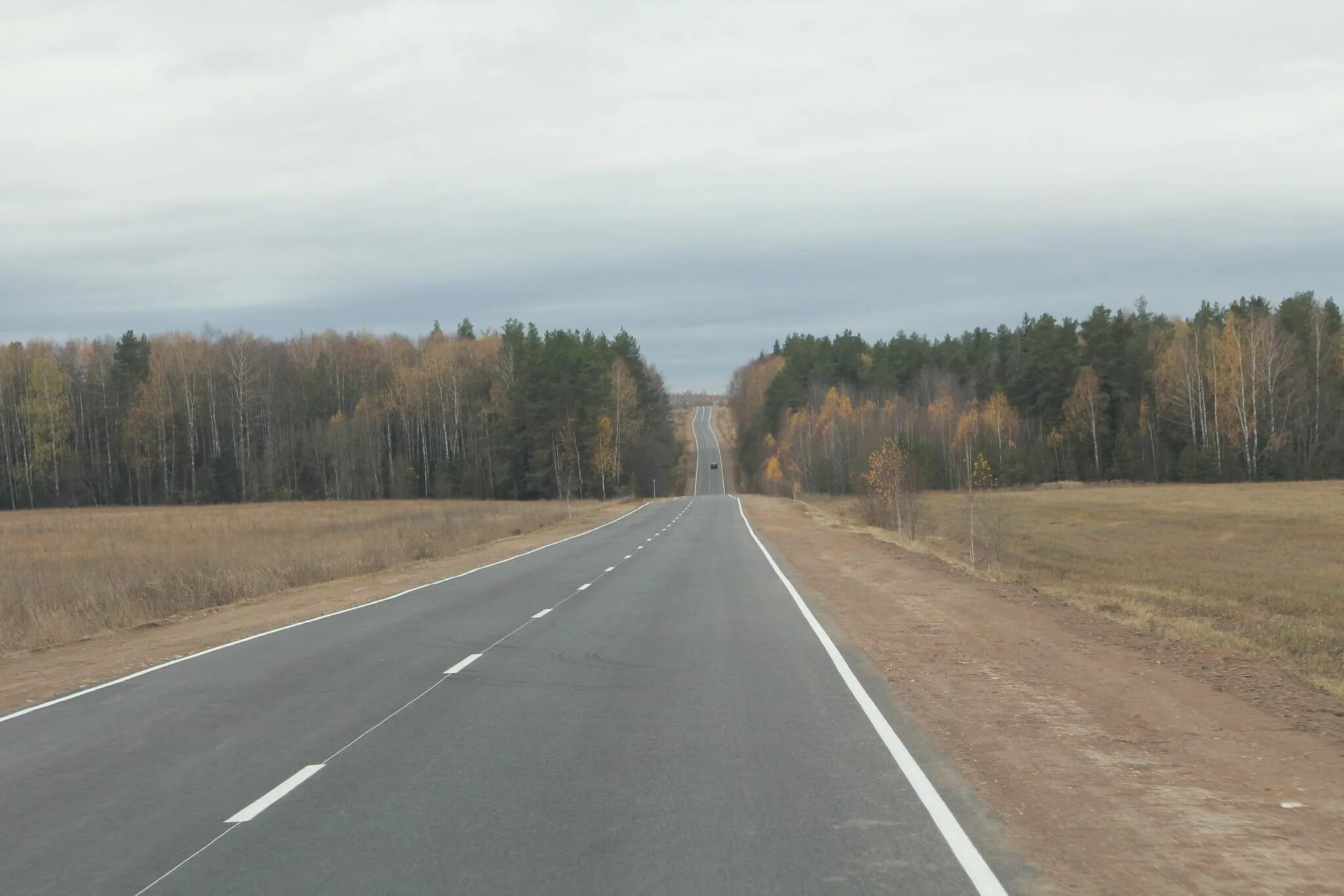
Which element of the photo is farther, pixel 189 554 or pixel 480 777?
pixel 189 554

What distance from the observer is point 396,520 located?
57.6m

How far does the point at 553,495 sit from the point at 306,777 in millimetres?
92327

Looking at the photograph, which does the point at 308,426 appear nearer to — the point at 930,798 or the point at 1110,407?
the point at 1110,407

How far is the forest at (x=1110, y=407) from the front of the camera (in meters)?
90.9

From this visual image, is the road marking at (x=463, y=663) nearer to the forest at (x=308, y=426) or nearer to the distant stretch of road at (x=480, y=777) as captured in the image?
the distant stretch of road at (x=480, y=777)

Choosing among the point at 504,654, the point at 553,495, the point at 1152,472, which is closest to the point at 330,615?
the point at 504,654

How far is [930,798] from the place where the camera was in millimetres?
6539

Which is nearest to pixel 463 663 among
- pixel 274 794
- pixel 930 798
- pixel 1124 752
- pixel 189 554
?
pixel 274 794

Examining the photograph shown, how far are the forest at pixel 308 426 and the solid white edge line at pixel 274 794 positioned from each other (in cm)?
9041

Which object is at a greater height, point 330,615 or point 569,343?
point 569,343

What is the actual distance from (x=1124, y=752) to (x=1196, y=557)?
32.8 metres

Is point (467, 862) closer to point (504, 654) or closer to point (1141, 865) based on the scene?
point (1141, 865)

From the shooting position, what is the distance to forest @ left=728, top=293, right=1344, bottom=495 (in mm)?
90875

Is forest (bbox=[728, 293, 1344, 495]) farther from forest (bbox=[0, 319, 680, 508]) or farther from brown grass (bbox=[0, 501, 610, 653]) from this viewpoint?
brown grass (bbox=[0, 501, 610, 653])
